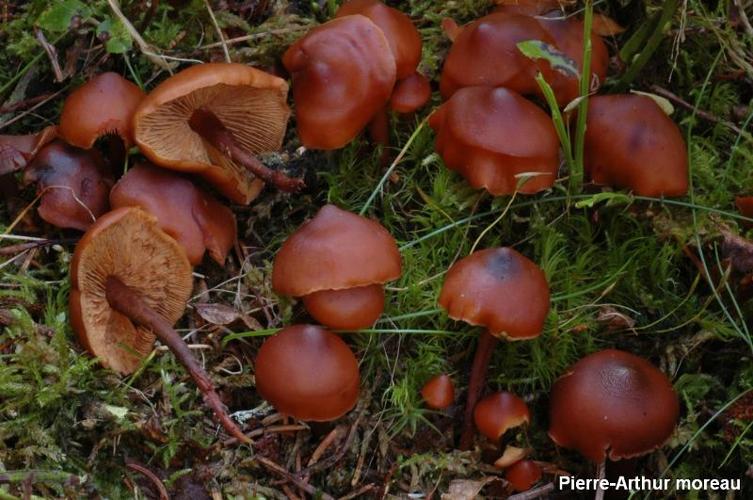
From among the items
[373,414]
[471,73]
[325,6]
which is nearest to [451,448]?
[373,414]

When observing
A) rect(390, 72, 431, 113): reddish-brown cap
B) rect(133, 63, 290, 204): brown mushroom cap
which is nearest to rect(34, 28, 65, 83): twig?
rect(133, 63, 290, 204): brown mushroom cap

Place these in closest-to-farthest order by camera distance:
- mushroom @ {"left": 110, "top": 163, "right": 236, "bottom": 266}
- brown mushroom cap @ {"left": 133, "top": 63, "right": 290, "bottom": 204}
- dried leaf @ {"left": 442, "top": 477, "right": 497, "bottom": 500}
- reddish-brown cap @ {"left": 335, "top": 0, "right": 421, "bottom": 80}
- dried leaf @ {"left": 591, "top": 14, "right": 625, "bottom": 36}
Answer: dried leaf @ {"left": 442, "top": 477, "right": 497, "bottom": 500} → brown mushroom cap @ {"left": 133, "top": 63, "right": 290, "bottom": 204} → mushroom @ {"left": 110, "top": 163, "right": 236, "bottom": 266} → reddish-brown cap @ {"left": 335, "top": 0, "right": 421, "bottom": 80} → dried leaf @ {"left": 591, "top": 14, "right": 625, "bottom": 36}

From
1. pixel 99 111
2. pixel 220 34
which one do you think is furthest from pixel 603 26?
pixel 99 111

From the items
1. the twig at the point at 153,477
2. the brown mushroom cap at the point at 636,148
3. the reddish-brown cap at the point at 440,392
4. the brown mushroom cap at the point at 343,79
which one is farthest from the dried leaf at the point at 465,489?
the brown mushroom cap at the point at 343,79

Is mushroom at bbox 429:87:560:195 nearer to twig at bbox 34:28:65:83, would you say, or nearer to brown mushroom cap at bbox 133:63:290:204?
brown mushroom cap at bbox 133:63:290:204

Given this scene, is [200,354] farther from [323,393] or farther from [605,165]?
[605,165]

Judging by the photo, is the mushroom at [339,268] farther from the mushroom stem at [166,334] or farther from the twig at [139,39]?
the twig at [139,39]
